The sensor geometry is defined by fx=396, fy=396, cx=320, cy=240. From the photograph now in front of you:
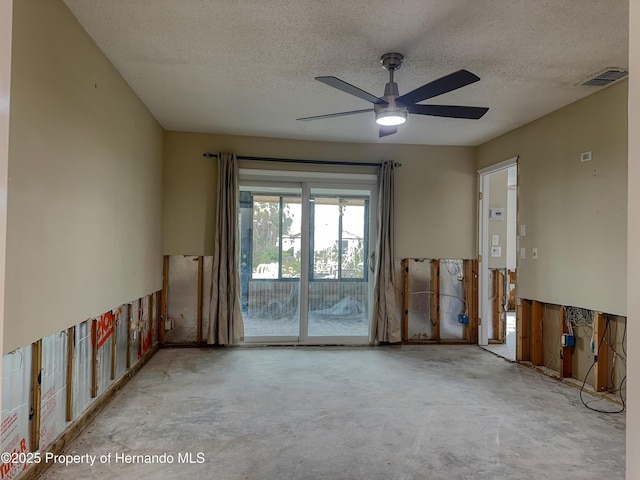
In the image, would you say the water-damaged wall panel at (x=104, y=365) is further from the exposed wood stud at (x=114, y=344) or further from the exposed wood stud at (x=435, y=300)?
the exposed wood stud at (x=435, y=300)

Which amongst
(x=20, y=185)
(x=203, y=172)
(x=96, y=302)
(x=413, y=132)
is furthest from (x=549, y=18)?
(x=203, y=172)

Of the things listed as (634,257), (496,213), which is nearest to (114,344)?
(634,257)

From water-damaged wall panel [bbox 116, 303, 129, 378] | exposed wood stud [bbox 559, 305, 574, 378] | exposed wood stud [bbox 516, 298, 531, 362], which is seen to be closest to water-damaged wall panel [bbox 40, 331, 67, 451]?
water-damaged wall panel [bbox 116, 303, 129, 378]

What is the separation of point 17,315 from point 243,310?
11.2ft

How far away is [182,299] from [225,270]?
2.38 feet

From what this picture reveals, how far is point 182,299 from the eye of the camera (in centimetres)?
514

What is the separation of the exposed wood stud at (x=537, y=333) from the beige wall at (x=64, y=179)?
4.23 metres

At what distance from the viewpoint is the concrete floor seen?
233 centimetres

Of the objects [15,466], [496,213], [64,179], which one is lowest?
[15,466]

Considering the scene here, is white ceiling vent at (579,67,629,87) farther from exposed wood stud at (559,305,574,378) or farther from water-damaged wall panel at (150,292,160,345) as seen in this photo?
water-damaged wall panel at (150,292,160,345)

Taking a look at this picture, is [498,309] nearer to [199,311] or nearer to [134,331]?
[199,311]

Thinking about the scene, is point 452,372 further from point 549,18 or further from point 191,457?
point 549,18

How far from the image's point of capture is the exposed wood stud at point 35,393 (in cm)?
219

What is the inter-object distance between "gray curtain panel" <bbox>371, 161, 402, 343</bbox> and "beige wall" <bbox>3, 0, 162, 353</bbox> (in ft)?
9.81
